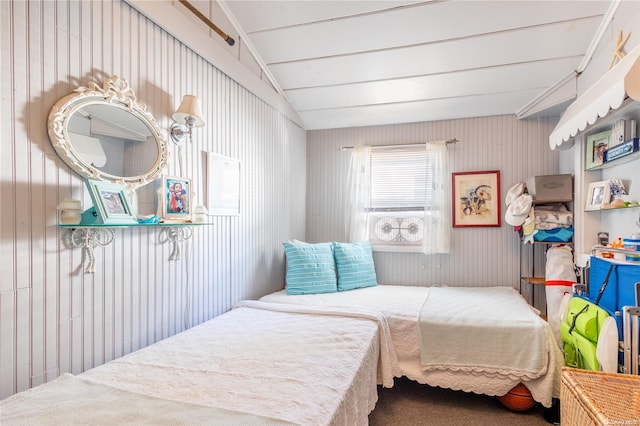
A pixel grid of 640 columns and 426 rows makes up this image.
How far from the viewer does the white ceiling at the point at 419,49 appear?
80.7 inches

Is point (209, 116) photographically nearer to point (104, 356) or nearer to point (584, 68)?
point (104, 356)

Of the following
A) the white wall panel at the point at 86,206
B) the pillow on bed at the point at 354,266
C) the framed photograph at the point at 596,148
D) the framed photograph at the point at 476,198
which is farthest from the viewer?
the framed photograph at the point at 476,198

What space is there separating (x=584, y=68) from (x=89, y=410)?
332 centimetres

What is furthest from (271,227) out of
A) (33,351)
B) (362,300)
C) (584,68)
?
(584,68)

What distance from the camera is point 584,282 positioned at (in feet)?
6.57

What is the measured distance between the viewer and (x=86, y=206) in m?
1.32

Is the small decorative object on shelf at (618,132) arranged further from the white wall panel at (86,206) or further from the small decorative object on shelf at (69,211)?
the small decorative object on shelf at (69,211)

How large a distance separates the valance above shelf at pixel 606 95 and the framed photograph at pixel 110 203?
217 cm

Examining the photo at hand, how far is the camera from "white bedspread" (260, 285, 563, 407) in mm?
1931

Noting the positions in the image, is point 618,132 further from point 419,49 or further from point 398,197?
point 398,197

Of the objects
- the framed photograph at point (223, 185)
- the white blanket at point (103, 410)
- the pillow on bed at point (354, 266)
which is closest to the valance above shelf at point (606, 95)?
the pillow on bed at point (354, 266)

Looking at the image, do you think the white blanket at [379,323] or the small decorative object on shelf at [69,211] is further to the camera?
the white blanket at [379,323]

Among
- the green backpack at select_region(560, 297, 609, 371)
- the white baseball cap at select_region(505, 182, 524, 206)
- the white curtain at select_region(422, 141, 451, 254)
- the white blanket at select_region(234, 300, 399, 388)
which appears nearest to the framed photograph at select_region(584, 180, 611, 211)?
the white baseball cap at select_region(505, 182, 524, 206)

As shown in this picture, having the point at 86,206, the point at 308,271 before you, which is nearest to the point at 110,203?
the point at 86,206
